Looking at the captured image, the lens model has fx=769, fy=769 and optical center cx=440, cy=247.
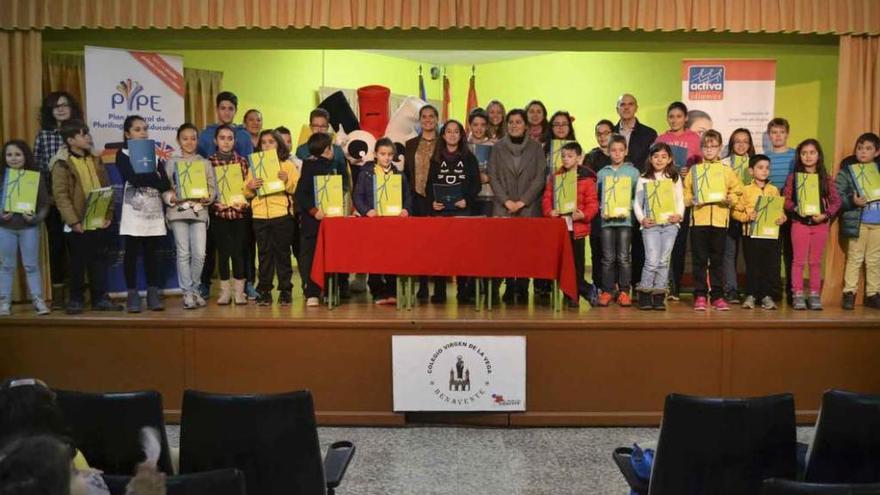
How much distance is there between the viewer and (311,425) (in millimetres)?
2570

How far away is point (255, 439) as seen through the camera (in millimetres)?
2523

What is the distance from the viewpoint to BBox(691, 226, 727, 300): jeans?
5219mm

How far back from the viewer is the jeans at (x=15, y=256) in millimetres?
4988

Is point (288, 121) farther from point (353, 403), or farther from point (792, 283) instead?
point (792, 283)

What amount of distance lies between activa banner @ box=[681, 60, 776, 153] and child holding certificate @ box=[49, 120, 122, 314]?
4.49 m

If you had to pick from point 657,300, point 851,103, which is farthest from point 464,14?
point 851,103

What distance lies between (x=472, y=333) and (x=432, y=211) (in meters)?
1.22

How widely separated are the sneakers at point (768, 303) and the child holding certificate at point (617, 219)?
0.88 m

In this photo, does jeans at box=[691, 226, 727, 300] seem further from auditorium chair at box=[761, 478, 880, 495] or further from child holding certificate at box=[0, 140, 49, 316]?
child holding certificate at box=[0, 140, 49, 316]

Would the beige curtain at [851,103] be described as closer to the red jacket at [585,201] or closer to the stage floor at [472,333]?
the stage floor at [472,333]

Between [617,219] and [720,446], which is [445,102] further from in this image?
[720,446]

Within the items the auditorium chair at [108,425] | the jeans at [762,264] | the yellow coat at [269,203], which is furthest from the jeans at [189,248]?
the jeans at [762,264]

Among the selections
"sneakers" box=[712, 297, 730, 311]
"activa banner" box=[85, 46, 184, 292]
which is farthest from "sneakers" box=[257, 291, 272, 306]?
"sneakers" box=[712, 297, 730, 311]

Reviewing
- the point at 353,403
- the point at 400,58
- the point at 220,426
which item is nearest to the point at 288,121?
the point at 400,58
